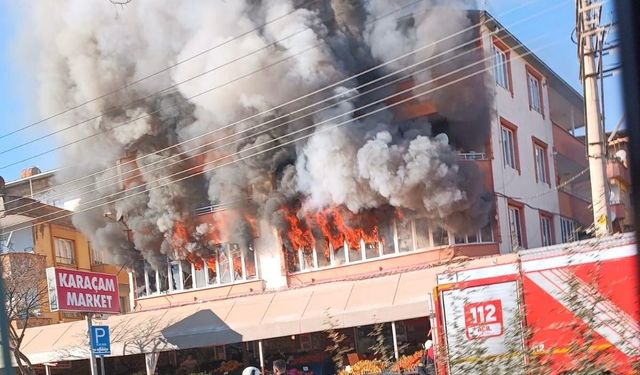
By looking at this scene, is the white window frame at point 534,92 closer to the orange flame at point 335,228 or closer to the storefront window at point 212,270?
the orange flame at point 335,228

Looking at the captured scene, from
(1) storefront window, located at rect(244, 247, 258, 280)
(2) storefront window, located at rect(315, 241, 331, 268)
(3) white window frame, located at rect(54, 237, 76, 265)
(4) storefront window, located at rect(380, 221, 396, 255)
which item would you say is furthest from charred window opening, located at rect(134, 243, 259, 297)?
(3) white window frame, located at rect(54, 237, 76, 265)

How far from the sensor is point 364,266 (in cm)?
2370

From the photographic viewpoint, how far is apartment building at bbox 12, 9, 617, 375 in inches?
838

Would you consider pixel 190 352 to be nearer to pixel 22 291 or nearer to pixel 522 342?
pixel 22 291

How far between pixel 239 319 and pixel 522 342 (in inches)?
723

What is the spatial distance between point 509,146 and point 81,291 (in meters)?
13.5

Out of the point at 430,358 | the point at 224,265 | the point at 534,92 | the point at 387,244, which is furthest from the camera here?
the point at 534,92

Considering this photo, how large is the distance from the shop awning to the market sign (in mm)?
2052

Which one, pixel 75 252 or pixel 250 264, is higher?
pixel 75 252

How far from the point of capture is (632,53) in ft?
11.6

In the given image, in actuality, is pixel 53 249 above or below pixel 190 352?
above

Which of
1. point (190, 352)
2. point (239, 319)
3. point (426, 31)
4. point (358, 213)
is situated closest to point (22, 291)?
point (190, 352)

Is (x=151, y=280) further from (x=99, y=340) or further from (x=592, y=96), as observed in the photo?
(x=592, y=96)

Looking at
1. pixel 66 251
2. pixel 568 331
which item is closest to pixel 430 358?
pixel 568 331
